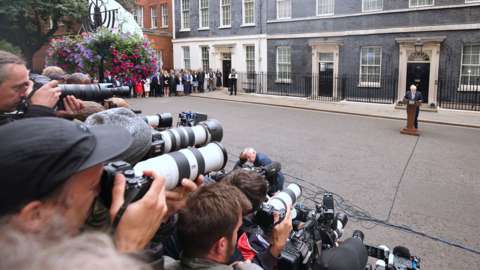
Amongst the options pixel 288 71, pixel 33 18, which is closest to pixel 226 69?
pixel 288 71

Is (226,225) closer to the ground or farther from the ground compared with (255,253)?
farther from the ground

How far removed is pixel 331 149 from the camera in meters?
10.5

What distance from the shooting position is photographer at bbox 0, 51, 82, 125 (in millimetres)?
2678

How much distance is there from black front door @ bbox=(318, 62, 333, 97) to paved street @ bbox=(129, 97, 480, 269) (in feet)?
22.1

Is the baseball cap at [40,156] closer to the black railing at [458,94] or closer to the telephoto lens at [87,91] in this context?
the telephoto lens at [87,91]

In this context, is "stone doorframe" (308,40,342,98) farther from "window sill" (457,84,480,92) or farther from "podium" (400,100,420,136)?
"podium" (400,100,420,136)

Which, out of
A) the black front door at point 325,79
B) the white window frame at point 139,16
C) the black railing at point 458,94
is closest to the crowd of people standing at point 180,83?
the black front door at point 325,79

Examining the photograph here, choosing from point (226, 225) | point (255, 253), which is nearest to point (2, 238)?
point (226, 225)

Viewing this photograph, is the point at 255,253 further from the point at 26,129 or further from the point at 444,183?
the point at 444,183

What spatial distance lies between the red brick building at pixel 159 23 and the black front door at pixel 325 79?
14219 mm

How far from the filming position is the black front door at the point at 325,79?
22.8 m

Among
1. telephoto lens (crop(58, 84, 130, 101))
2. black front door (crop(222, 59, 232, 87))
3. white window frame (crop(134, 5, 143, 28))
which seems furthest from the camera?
white window frame (crop(134, 5, 143, 28))

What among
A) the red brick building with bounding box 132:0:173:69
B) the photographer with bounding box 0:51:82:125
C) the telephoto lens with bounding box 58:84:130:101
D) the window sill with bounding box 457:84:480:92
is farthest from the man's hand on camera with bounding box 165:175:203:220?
the red brick building with bounding box 132:0:173:69

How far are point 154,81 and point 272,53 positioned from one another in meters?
8.03
